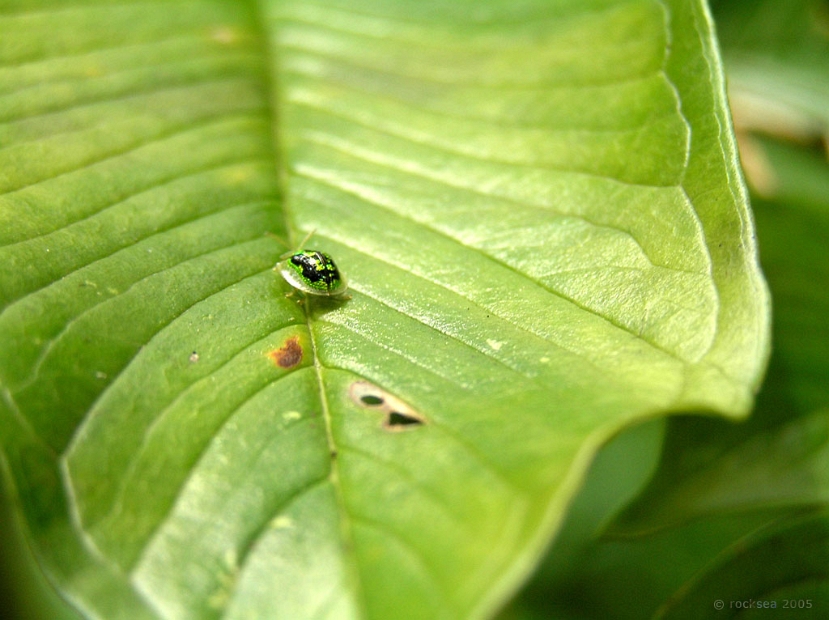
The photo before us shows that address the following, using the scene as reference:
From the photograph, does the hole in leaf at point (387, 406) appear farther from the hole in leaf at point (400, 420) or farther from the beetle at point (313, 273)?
the beetle at point (313, 273)

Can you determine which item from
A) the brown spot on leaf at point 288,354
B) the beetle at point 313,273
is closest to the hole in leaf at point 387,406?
the brown spot on leaf at point 288,354

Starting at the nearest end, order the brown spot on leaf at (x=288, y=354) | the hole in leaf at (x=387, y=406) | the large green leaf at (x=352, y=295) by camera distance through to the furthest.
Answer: the large green leaf at (x=352, y=295) < the hole in leaf at (x=387, y=406) < the brown spot on leaf at (x=288, y=354)

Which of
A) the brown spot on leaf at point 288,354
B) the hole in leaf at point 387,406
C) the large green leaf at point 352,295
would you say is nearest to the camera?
the large green leaf at point 352,295

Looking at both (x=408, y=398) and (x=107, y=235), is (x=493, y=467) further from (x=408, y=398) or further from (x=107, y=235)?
(x=107, y=235)

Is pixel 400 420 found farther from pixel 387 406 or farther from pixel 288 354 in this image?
pixel 288 354

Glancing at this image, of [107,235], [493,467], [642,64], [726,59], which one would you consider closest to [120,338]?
[107,235]

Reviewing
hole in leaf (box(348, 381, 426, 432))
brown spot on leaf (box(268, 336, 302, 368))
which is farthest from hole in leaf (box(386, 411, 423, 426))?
brown spot on leaf (box(268, 336, 302, 368))

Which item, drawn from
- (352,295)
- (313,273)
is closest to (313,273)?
(313,273)
